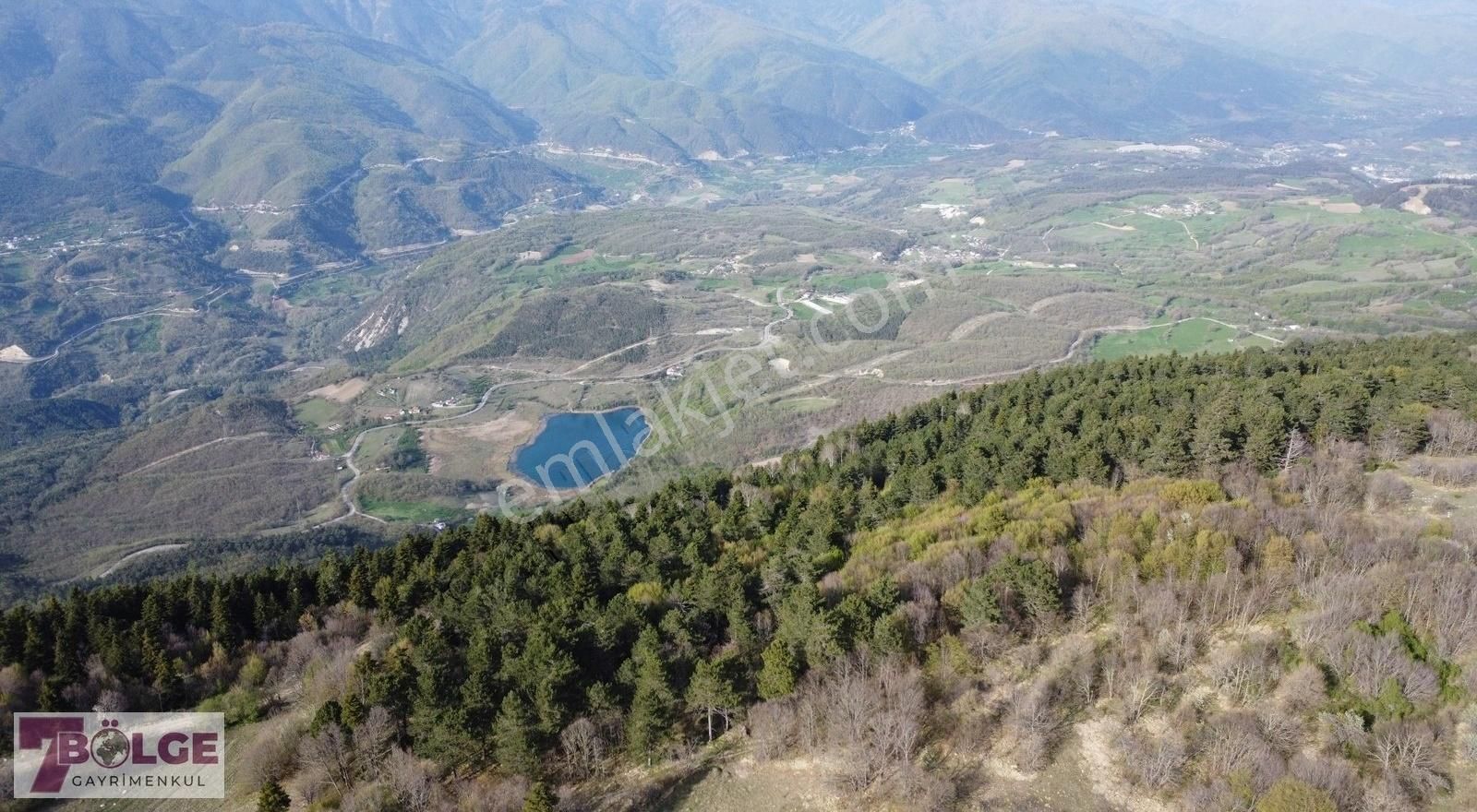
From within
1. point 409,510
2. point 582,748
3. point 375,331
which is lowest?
point 409,510

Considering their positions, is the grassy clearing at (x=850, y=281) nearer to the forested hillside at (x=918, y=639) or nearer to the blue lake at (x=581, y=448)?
the blue lake at (x=581, y=448)

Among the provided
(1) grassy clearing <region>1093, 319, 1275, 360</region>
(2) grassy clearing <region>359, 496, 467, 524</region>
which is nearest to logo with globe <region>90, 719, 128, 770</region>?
(2) grassy clearing <region>359, 496, 467, 524</region>

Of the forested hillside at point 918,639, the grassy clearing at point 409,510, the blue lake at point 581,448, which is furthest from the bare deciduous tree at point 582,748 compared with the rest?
the blue lake at point 581,448

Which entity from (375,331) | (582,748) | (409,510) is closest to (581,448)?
(409,510)

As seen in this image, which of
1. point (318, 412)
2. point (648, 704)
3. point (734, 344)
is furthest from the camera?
point (734, 344)

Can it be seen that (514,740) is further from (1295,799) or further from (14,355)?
(14,355)

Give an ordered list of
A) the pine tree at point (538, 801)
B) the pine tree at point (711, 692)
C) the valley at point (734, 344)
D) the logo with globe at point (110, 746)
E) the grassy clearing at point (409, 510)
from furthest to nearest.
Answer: the valley at point (734, 344), the grassy clearing at point (409, 510), the logo with globe at point (110, 746), the pine tree at point (711, 692), the pine tree at point (538, 801)
